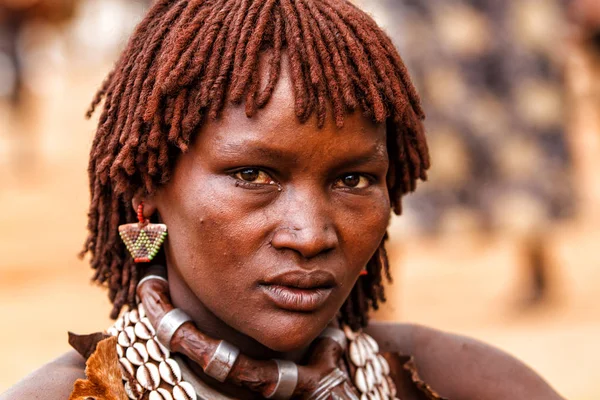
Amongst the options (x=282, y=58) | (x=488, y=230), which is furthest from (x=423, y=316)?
(x=282, y=58)

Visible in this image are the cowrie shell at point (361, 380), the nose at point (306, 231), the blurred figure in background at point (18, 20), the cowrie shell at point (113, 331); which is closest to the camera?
the nose at point (306, 231)

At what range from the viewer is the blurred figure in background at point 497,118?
7.99m

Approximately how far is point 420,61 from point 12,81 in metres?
10.1

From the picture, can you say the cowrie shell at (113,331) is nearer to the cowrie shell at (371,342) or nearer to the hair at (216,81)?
the hair at (216,81)

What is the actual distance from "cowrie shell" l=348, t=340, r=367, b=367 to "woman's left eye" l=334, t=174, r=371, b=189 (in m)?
0.51

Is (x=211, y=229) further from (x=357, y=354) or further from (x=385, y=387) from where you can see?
(x=385, y=387)

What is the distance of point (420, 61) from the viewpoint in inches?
306

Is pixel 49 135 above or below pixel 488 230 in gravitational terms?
below

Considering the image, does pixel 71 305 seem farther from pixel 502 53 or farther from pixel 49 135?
pixel 49 135

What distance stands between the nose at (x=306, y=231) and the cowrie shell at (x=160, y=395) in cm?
44

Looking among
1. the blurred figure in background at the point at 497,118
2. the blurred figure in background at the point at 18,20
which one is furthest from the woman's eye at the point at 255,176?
the blurred figure in background at the point at 18,20

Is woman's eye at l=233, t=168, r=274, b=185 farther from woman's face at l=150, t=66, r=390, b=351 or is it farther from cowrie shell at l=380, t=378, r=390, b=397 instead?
cowrie shell at l=380, t=378, r=390, b=397

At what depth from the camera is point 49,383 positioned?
236 cm

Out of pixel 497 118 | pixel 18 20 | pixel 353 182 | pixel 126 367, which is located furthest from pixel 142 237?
pixel 18 20
